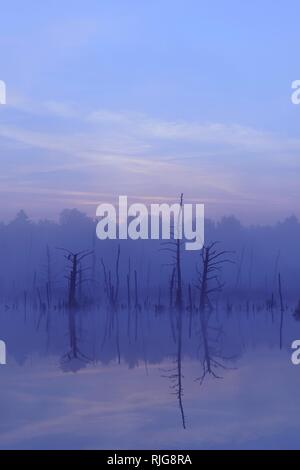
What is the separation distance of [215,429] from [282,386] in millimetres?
1607

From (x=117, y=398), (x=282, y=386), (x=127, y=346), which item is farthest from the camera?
(x=127, y=346)

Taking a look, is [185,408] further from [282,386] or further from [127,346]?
[127,346]

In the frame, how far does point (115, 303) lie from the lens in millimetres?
22016

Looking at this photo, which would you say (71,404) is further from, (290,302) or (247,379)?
(290,302)

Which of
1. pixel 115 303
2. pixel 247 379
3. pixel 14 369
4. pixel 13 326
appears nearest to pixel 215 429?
pixel 247 379

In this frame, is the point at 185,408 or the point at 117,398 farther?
the point at 117,398

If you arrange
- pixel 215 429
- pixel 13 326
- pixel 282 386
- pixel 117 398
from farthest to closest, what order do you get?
pixel 13 326 → pixel 282 386 → pixel 117 398 → pixel 215 429

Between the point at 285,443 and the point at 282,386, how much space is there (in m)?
1.75

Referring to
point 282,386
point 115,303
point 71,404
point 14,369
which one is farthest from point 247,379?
point 115,303
